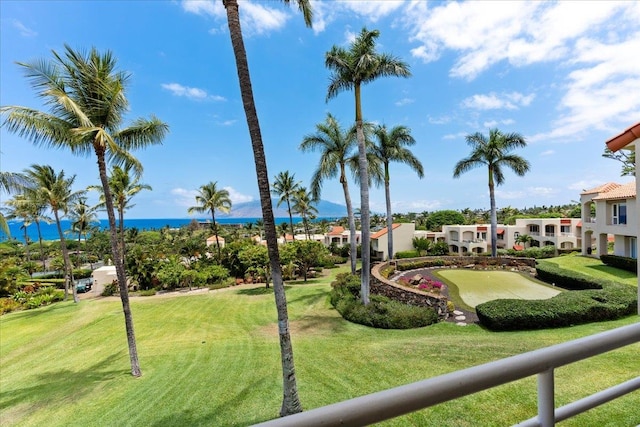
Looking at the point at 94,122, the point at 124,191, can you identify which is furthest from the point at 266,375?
the point at 124,191

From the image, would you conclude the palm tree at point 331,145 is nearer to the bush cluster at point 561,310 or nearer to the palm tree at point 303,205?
the bush cluster at point 561,310

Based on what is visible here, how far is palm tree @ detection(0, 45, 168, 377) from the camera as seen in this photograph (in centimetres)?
891

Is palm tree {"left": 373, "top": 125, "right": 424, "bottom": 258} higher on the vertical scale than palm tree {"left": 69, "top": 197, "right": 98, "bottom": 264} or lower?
higher

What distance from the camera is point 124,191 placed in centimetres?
2508

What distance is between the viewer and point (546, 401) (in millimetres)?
1308

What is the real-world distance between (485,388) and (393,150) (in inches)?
1017

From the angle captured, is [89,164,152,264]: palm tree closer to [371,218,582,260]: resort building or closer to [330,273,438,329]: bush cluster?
[330,273,438,329]: bush cluster

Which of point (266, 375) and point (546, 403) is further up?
point (546, 403)

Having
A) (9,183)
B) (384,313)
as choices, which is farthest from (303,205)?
(9,183)

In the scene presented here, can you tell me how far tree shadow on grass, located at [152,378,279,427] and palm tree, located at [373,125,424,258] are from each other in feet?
67.7

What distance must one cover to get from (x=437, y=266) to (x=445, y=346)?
20479 millimetres

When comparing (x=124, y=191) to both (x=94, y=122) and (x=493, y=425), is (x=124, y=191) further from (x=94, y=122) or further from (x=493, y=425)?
(x=493, y=425)

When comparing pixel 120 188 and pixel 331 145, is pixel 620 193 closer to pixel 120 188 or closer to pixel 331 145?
pixel 331 145

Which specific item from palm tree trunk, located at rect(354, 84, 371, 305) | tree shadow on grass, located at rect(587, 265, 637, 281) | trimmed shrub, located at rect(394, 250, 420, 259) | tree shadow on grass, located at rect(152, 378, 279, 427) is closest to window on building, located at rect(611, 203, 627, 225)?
tree shadow on grass, located at rect(587, 265, 637, 281)
